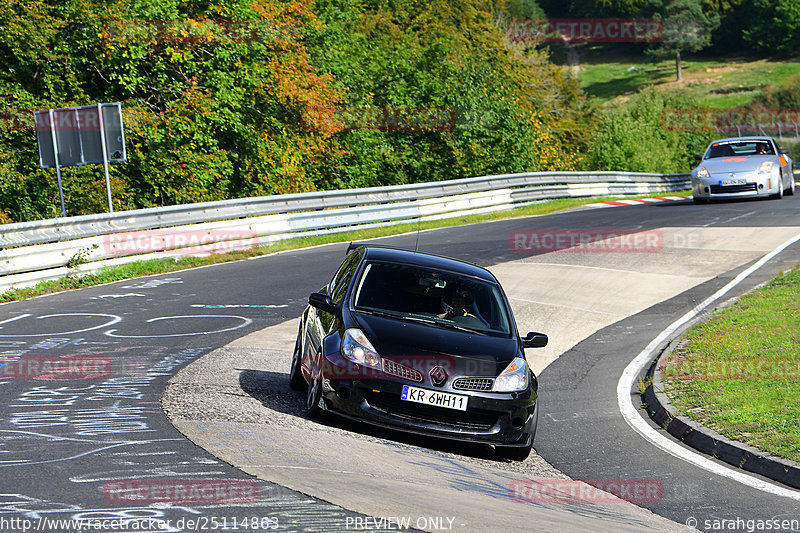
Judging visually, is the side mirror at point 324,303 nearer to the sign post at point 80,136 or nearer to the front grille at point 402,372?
the front grille at point 402,372

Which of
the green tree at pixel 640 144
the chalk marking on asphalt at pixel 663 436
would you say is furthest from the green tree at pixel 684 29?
the chalk marking on asphalt at pixel 663 436

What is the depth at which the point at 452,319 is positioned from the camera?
8.27 m

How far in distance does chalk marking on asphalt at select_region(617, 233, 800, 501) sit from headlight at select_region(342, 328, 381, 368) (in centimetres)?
270

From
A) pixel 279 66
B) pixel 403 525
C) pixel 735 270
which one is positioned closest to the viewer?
pixel 403 525

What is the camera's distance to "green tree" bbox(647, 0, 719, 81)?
125 meters

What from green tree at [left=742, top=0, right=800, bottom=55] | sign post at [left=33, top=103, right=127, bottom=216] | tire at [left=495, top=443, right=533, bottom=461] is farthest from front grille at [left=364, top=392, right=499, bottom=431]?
green tree at [left=742, top=0, right=800, bottom=55]

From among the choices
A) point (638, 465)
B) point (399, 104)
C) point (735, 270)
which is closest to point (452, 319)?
point (638, 465)

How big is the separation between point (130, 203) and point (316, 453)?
21.1 meters

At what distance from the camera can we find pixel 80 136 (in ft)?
61.3

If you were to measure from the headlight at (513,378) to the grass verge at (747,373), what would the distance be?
5.95ft

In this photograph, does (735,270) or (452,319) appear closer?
(452,319)

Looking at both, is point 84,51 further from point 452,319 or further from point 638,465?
point 638,465

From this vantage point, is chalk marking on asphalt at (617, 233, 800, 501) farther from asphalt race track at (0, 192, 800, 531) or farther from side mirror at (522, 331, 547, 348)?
side mirror at (522, 331, 547, 348)

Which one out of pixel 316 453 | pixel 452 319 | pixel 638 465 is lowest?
pixel 638 465
